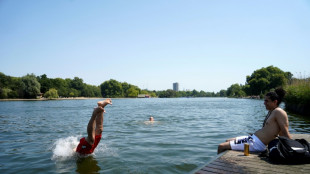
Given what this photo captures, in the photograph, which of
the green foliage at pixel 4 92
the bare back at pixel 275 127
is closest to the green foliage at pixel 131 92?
the green foliage at pixel 4 92

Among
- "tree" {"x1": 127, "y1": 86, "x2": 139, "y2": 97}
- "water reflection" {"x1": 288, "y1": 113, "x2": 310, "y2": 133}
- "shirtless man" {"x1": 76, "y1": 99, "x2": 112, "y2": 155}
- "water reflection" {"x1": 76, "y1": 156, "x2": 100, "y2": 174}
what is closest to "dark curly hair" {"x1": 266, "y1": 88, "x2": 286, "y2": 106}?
"shirtless man" {"x1": 76, "y1": 99, "x2": 112, "y2": 155}

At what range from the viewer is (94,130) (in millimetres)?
6977

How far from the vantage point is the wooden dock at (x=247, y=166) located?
14.0ft

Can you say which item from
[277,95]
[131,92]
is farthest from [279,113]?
[131,92]

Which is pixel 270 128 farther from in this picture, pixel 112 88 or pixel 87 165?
pixel 112 88

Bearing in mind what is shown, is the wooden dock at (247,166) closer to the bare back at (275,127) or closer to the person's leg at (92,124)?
the bare back at (275,127)

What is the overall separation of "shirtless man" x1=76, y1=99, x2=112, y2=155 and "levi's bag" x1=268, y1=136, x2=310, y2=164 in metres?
4.67

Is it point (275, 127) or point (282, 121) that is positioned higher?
point (282, 121)

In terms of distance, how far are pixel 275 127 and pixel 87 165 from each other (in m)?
5.87

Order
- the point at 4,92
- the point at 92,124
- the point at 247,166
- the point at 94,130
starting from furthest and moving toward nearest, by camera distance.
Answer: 1. the point at 4,92
2. the point at 94,130
3. the point at 92,124
4. the point at 247,166

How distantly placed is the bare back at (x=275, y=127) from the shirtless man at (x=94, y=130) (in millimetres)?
4463

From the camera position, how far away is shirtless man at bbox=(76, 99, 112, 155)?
21.5 ft

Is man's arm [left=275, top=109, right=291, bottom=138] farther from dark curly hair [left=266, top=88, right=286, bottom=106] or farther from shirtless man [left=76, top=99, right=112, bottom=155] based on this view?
shirtless man [left=76, top=99, right=112, bottom=155]

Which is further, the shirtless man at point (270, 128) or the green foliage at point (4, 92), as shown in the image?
the green foliage at point (4, 92)
